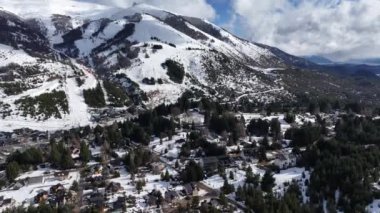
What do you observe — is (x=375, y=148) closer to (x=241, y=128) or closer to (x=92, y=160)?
(x=241, y=128)

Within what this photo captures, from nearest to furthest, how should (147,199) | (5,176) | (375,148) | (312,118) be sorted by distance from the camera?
(147,199) → (5,176) → (375,148) → (312,118)

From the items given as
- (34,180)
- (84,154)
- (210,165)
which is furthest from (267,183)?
(34,180)

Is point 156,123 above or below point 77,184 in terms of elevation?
above

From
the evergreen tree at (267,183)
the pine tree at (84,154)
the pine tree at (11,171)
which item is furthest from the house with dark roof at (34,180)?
the evergreen tree at (267,183)

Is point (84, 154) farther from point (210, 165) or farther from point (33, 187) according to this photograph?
point (210, 165)

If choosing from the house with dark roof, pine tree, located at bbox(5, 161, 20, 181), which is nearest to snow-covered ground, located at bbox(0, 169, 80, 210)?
the house with dark roof

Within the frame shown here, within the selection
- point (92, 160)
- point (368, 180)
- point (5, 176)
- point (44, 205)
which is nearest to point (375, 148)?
point (368, 180)

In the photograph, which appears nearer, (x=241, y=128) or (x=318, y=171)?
(x=318, y=171)

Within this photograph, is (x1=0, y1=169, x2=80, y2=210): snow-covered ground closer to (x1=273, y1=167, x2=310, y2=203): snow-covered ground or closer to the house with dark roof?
the house with dark roof

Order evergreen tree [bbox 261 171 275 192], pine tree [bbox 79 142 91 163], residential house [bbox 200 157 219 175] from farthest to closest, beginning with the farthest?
pine tree [bbox 79 142 91 163]
residential house [bbox 200 157 219 175]
evergreen tree [bbox 261 171 275 192]

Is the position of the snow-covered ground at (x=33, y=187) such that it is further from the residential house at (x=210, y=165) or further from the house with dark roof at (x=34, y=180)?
the residential house at (x=210, y=165)

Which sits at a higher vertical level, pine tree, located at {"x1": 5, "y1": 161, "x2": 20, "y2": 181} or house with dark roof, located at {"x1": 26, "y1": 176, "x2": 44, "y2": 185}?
pine tree, located at {"x1": 5, "y1": 161, "x2": 20, "y2": 181}
